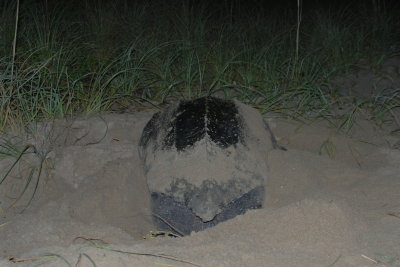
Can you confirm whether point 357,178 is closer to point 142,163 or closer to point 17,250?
point 142,163

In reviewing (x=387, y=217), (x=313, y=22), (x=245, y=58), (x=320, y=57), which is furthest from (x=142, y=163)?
(x=313, y=22)

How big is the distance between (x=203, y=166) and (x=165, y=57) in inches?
77.6

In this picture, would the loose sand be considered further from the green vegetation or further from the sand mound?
the green vegetation

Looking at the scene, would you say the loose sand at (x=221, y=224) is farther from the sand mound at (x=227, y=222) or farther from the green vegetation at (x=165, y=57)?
the green vegetation at (x=165, y=57)

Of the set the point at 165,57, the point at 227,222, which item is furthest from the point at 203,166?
the point at 165,57

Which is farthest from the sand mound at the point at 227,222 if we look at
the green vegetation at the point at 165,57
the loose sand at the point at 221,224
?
the green vegetation at the point at 165,57

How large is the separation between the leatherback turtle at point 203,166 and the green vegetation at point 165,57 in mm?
797

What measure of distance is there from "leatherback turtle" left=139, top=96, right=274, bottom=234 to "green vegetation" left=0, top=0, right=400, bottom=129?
0.80 m

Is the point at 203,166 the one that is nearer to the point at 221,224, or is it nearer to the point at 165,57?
the point at 221,224

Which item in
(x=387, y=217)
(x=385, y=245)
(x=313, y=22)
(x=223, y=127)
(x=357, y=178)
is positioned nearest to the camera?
(x=385, y=245)

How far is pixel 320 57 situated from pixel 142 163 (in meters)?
2.23

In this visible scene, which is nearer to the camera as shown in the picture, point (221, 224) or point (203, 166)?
point (221, 224)

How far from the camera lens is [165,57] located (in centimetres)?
376

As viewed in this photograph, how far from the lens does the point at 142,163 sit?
7.77ft
